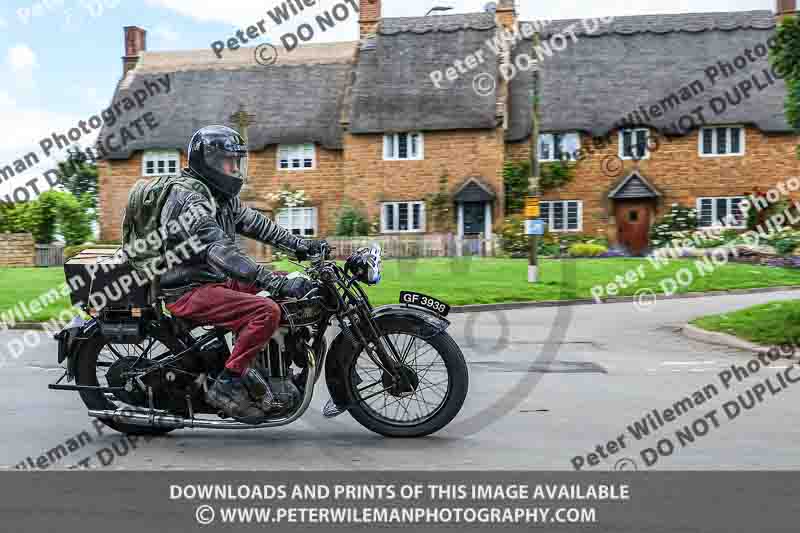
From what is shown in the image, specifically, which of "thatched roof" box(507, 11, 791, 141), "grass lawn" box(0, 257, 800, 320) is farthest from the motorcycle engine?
"thatched roof" box(507, 11, 791, 141)

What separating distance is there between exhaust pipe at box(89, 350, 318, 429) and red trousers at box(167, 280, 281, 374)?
365 mm

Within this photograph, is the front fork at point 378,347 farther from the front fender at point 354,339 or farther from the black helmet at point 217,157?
the black helmet at point 217,157

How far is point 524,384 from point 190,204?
4434 mm

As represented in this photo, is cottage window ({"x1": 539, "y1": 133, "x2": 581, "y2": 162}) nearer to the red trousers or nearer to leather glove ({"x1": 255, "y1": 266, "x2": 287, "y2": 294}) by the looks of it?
leather glove ({"x1": 255, "y1": 266, "x2": 287, "y2": 294})

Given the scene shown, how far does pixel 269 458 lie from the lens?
6.05 meters

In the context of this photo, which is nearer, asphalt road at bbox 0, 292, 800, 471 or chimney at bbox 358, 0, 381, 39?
asphalt road at bbox 0, 292, 800, 471

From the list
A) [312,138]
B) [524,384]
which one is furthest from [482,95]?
[524,384]

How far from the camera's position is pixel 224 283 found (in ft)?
20.9

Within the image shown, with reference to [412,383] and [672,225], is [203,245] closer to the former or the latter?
[412,383]

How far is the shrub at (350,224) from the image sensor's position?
42.3 m

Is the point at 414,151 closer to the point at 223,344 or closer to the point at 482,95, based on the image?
the point at 482,95

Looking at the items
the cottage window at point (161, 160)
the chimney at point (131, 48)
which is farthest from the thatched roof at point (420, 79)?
the chimney at point (131, 48)

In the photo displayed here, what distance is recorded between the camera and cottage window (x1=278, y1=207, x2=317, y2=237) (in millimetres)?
46000
